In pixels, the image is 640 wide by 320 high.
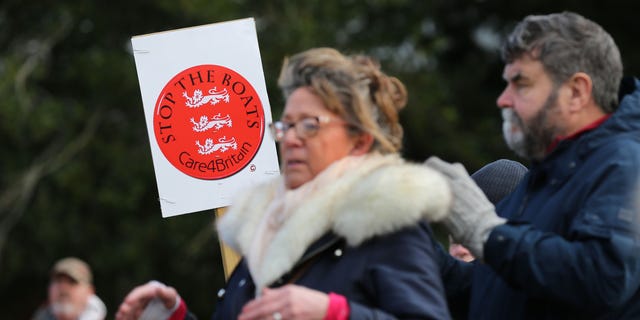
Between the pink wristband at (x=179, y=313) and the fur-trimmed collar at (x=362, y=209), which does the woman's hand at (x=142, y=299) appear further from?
the fur-trimmed collar at (x=362, y=209)

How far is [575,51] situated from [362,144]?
61cm

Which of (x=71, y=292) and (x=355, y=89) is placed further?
(x=71, y=292)

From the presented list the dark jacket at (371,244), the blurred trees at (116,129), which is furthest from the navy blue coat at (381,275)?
the blurred trees at (116,129)

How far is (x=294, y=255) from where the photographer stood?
2.85 metres

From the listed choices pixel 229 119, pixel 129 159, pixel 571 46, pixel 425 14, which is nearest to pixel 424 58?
pixel 425 14

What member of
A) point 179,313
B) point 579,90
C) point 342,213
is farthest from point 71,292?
point 579,90

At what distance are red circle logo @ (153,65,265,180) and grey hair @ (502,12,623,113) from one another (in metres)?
1.80

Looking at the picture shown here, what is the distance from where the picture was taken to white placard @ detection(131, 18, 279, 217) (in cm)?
466

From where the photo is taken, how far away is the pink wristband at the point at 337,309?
2.69 m

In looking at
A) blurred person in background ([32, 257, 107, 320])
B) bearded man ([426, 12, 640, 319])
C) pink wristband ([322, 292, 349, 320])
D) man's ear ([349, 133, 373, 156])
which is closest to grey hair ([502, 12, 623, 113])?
bearded man ([426, 12, 640, 319])

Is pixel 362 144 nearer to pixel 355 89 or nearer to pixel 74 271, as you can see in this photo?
pixel 355 89

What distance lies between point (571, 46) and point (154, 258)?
1280cm

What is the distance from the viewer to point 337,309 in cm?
270

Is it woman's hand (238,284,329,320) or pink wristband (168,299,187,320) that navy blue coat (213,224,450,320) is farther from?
pink wristband (168,299,187,320)
